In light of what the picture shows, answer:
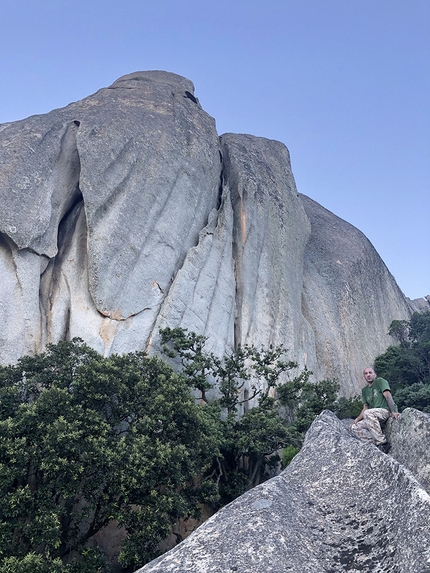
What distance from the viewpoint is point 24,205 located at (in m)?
23.9

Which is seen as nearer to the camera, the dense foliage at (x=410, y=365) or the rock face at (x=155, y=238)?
the rock face at (x=155, y=238)

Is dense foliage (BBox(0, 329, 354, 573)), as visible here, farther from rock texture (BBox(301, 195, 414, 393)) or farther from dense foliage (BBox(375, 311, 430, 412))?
rock texture (BBox(301, 195, 414, 393))

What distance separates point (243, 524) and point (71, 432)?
8.25 m

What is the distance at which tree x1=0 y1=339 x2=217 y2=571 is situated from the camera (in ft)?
44.5

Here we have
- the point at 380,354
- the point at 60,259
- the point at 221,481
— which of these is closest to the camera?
the point at 221,481

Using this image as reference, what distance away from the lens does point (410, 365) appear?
35000 millimetres

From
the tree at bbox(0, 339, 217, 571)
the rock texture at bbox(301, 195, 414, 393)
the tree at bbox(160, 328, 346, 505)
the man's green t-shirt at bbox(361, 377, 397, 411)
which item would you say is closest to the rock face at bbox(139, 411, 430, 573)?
the man's green t-shirt at bbox(361, 377, 397, 411)

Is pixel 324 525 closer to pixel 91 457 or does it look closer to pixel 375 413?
pixel 375 413

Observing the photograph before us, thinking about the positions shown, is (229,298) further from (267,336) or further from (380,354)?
(380,354)

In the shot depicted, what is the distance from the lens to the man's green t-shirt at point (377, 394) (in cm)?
1109

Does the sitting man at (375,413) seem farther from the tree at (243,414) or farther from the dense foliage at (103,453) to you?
the tree at (243,414)

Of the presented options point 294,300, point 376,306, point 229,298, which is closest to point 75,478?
point 229,298

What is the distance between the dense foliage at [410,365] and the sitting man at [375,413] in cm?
1742

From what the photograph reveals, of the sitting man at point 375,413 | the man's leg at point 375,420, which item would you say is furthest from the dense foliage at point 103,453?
the man's leg at point 375,420
